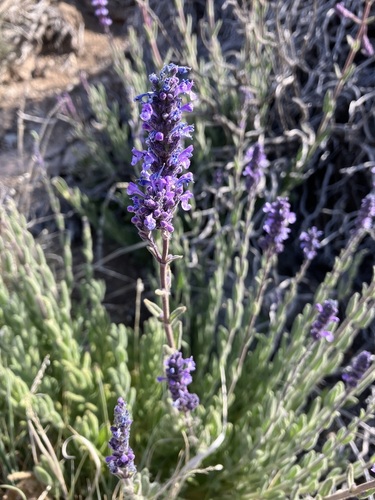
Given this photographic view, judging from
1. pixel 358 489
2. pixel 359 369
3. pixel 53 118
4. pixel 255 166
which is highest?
pixel 53 118

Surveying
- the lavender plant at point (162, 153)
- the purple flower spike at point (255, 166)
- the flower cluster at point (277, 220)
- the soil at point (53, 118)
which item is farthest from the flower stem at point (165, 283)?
the soil at point (53, 118)

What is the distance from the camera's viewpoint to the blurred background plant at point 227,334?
1745mm

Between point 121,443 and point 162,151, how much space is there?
2.02ft

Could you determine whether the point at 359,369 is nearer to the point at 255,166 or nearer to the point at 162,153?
the point at 255,166

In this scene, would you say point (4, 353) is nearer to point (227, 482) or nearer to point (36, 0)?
point (227, 482)

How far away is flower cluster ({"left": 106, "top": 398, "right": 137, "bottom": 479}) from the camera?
1.12 metres

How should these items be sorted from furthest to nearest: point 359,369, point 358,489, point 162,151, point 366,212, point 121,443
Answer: point 366,212 → point 359,369 → point 358,489 → point 121,443 → point 162,151

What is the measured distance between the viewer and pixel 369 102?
2.87m

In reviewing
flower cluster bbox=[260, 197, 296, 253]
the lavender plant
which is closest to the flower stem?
the lavender plant

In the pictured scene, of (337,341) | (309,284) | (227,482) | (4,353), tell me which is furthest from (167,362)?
(309,284)

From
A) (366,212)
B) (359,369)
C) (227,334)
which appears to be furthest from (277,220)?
(227,334)

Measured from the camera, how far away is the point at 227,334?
2.06 m

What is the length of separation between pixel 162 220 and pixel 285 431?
114cm

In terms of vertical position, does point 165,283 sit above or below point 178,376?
above
